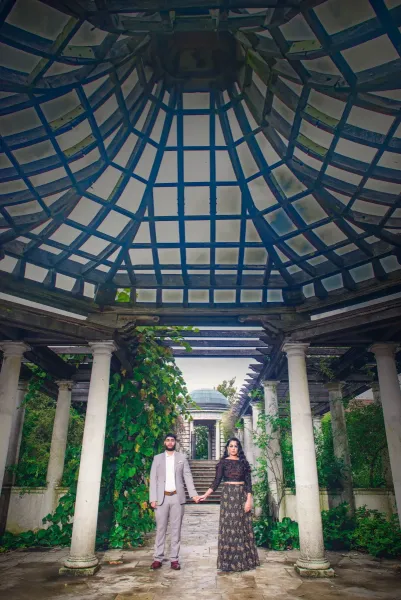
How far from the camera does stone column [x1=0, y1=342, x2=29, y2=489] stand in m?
7.18

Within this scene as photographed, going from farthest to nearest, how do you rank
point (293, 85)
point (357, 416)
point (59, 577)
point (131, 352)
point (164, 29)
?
point (357, 416) < point (131, 352) < point (59, 577) < point (293, 85) < point (164, 29)

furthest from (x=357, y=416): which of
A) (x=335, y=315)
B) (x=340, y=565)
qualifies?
(x=335, y=315)

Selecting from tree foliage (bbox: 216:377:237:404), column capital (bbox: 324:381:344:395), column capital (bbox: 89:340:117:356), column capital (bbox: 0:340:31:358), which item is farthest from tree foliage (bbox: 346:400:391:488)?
tree foliage (bbox: 216:377:237:404)

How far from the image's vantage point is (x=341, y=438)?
37.5 feet

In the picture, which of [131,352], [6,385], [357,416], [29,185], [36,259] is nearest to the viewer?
[29,185]

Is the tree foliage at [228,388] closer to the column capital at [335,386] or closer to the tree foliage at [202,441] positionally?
the tree foliage at [202,441]

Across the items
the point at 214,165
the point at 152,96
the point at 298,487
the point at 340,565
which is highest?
the point at 152,96

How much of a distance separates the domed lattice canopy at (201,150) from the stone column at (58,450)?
495cm

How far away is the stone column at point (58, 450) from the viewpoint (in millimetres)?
10125

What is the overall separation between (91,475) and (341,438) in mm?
7572

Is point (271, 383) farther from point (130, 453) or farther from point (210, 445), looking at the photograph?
point (210, 445)

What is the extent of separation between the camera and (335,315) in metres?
6.93

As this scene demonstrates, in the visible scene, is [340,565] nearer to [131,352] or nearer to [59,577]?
[59,577]

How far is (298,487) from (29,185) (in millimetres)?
6542
